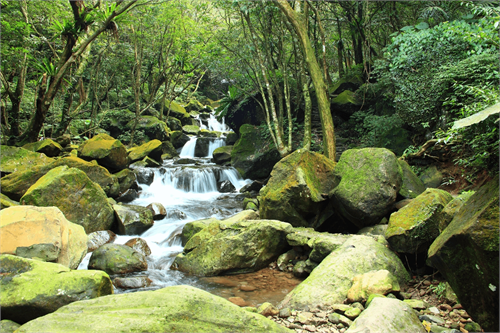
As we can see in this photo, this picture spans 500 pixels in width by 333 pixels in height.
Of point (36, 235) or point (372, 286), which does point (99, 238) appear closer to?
point (36, 235)

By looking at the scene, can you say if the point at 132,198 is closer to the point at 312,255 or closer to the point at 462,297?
the point at 312,255

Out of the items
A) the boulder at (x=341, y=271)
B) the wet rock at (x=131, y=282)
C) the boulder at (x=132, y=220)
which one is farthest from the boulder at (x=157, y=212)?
the boulder at (x=341, y=271)

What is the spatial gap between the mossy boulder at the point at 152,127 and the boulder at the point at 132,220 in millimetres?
Result: 10918

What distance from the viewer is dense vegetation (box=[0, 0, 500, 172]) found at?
286 inches

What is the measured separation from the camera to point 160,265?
6355 mm

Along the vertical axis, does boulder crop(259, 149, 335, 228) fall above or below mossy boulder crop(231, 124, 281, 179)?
below

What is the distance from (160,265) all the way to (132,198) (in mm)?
5597

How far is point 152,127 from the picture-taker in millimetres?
18578

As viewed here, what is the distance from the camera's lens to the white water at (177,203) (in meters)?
6.25

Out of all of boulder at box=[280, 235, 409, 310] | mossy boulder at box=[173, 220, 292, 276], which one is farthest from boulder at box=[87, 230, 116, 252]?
boulder at box=[280, 235, 409, 310]

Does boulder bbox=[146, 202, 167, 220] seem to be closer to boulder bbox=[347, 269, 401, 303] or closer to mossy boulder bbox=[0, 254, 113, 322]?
mossy boulder bbox=[0, 254, 113, 322]

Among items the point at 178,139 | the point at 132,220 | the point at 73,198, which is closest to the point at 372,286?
the point at 132,220

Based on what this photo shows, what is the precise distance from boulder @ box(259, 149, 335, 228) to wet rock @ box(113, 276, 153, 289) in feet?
10.2

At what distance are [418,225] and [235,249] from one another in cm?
321
